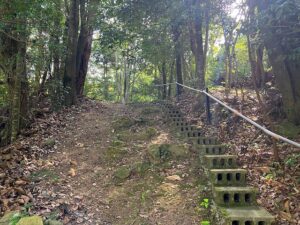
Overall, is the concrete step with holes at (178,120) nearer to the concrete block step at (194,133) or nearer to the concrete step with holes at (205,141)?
the concrete block step at (194,133)

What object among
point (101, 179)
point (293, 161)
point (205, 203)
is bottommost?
point (205, 203)


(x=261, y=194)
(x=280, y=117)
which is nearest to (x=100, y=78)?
(x=280, y=117)

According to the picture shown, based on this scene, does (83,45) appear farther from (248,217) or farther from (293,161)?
(248,217)

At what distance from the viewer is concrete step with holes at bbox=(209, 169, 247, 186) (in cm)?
512

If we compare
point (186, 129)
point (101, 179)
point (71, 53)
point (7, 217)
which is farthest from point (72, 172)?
point (71, 53)

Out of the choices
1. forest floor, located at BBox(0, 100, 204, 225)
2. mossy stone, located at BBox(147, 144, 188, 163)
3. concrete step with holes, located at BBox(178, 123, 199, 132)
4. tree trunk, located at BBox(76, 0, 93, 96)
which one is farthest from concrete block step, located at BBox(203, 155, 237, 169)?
tree trunk, located at BBox(76, 0, 93, 96)

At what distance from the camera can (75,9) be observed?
37.7ft

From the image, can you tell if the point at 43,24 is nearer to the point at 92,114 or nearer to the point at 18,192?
the point at 92,114

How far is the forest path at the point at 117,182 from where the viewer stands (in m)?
4.89

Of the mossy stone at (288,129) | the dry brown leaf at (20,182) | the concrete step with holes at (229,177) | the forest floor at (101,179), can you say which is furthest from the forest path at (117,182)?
the mossy stone at (288,129)

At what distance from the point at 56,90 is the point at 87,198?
6669 millimetres

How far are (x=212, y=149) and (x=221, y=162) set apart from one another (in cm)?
60

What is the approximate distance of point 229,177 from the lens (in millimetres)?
5168

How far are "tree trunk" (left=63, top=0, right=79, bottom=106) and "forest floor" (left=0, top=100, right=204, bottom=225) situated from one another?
3085 millimetres
